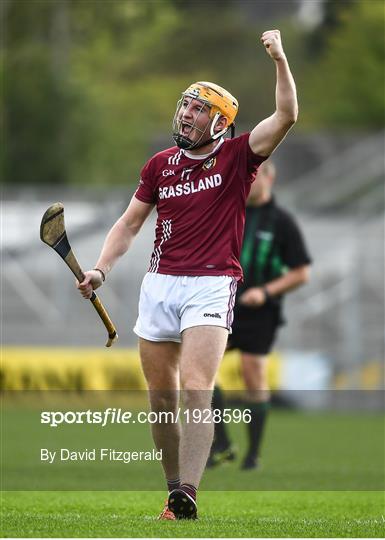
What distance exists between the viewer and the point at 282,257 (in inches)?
485

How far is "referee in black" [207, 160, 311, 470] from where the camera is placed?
11.9 m

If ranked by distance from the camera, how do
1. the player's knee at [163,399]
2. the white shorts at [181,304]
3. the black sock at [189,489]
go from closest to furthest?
1. the black sock at [189,489]
2. the white shorts at [181,304]
3. the player's knee at [163,399]

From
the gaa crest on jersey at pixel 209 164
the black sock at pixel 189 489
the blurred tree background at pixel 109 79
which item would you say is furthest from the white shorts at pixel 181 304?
the blurred tree background at pixel 109 79

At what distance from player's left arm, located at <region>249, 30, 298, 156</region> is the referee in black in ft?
13.3

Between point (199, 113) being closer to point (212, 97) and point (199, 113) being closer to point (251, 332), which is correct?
point (212, 97)

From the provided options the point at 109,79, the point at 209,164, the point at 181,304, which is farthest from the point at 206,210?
the point at 109,79

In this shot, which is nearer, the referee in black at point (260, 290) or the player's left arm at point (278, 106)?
the player's left arm at point (278, 106)

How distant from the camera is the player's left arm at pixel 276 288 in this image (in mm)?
11906

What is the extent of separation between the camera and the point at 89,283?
7.94m

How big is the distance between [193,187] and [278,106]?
69 cm

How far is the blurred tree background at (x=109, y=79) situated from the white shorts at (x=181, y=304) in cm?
2634

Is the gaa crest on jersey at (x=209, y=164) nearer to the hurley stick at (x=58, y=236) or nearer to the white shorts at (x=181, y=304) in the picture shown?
the white shorts at (x=181, y=304)

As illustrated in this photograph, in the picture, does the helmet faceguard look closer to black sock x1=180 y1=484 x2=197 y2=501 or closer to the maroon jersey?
the maroon jersey

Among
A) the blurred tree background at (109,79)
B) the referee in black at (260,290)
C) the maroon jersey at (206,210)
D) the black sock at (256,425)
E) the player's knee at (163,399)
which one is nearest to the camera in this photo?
the maroon jersey at (206,210)
